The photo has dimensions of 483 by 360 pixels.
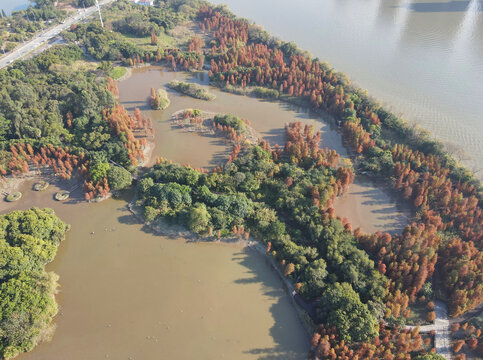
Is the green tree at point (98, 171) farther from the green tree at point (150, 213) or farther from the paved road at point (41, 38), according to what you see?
the paved road at point (41, 38)

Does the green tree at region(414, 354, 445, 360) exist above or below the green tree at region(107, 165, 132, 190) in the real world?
below

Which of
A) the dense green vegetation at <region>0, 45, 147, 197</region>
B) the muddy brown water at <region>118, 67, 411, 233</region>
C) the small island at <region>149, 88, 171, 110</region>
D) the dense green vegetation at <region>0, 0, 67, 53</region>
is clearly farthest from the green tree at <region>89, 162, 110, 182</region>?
the dense green vegetation at <region>0, 0, 67, 53</region>

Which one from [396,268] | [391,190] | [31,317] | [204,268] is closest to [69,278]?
[31,317]

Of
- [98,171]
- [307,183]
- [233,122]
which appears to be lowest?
[98,171]

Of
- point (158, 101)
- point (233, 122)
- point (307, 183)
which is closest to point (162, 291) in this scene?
point (307, 183)

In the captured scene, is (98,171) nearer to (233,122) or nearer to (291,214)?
(233,122)

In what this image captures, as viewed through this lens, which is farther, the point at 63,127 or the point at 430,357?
the point at 63,127

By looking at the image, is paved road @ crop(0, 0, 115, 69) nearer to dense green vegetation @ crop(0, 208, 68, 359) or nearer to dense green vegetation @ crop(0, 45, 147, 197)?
dense green vegetation @ crop(0, 45, 147, 197)
